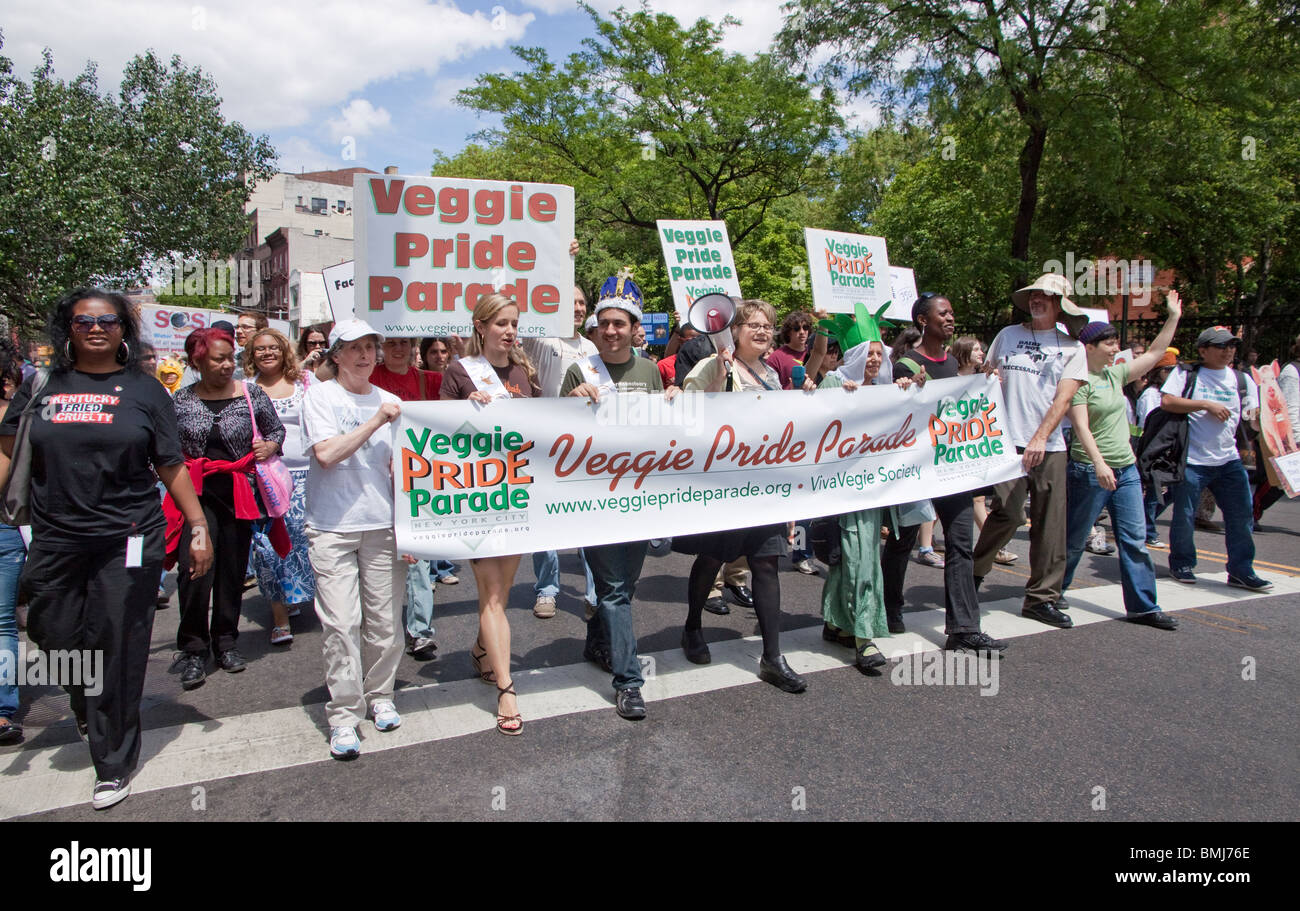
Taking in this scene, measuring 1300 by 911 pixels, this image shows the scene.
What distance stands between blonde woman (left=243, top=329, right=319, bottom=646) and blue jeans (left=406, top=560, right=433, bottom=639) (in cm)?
67

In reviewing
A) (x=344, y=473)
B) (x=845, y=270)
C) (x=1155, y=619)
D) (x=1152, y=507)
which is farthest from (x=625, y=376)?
(x=1152, y=507)

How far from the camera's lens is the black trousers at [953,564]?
4699mm

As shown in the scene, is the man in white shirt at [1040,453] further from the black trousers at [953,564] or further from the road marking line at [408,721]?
the black trousers at [953,564]

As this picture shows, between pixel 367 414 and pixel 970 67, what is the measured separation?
15530 mm

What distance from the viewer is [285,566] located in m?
5.18

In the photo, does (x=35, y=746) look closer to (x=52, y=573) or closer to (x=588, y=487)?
(x=52, y=573)

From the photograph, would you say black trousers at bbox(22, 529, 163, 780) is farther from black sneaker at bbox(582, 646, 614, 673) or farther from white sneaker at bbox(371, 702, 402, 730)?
black sneaker at bbox(582, 646, 614, 673)

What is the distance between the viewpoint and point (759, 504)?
4.47 meters

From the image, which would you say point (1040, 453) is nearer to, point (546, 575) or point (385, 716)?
point (546, 575)

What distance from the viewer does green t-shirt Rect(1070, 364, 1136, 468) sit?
537cm

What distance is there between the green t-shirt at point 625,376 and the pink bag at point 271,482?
1.86 m

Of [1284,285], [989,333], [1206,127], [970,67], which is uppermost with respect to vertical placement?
[970,67]

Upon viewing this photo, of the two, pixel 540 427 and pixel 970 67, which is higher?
pixel 970 67
